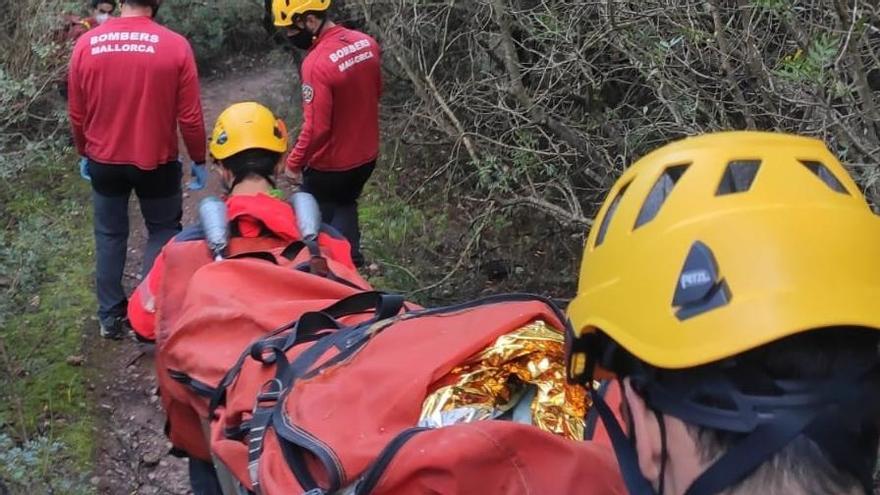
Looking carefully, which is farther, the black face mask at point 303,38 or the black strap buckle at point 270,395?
the black face mask at point 303,38

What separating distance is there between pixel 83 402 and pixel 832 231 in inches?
173

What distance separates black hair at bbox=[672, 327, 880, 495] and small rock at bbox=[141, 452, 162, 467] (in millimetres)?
3733

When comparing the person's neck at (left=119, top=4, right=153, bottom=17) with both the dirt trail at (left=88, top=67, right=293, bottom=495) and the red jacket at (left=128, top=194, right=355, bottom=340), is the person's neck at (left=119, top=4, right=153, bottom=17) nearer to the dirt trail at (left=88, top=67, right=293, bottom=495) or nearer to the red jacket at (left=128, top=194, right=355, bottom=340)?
the dirt trail at (left=88, top=67, right=293, bottom=495)

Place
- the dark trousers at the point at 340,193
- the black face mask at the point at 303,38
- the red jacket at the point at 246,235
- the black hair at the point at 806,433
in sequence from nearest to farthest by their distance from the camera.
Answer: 1. the black hair at the point at 806,433
2. the red jacket at the point at 246,235
3. the black face mask at the point at 303,38
4. the dark trousers at the point at 340,193

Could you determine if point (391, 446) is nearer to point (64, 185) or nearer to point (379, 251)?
point (379, 251)

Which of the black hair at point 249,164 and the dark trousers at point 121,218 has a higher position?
the black hair at point 249,164

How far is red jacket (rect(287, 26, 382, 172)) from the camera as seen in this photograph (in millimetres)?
5355

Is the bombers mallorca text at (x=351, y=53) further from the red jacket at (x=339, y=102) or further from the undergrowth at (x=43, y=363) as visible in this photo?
the undergrowth at (x=43, y=363)

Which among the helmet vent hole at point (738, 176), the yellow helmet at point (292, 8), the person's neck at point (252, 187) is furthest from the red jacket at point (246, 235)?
the yellow helmet at point (292, 8)

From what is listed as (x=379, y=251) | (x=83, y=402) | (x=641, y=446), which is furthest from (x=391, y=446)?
(x=379, y=251)

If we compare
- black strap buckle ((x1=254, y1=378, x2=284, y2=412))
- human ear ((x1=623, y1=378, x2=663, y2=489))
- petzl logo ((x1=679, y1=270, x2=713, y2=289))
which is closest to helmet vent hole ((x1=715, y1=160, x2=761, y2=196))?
petzl logo ((x1=679, y1=270, x2=713, y2=289))

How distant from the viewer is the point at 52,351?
524 centimetres

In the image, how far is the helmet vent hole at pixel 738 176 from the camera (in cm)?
124

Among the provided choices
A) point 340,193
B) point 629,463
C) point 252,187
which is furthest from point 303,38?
point 629,463
